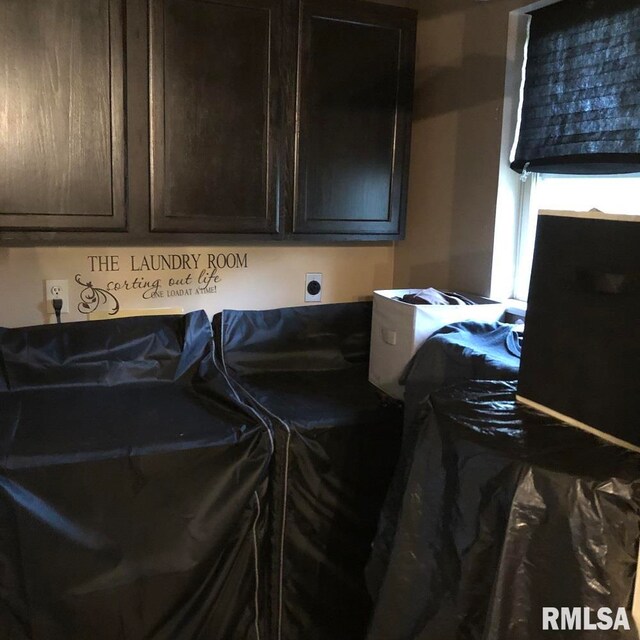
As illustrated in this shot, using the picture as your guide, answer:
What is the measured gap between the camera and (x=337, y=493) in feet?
5.91

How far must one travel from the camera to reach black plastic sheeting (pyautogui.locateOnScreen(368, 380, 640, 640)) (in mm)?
1026

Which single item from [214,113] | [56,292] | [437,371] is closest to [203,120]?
[214,113]

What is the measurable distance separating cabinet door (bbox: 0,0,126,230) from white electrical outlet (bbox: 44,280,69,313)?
1.09 feet

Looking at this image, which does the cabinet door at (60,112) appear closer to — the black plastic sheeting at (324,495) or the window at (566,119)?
the black plastic sheeting at (324,495)

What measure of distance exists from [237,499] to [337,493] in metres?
0.30

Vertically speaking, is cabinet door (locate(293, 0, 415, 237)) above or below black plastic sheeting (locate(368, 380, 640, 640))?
above

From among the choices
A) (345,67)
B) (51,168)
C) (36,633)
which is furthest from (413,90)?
A: (36,633)

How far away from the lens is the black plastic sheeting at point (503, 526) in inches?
40.4

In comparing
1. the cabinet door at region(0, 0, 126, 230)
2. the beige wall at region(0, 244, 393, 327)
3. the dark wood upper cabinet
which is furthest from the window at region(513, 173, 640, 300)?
the cabinet door at region(0, 0, 126, 230)

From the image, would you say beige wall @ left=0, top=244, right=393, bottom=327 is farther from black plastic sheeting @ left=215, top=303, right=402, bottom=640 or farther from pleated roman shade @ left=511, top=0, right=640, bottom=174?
pleated roman shade @ left=511, top=0, right=640, bottom=174

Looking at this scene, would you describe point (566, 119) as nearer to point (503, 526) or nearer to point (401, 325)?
point (401, 325)

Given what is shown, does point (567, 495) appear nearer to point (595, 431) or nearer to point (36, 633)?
point (595, 431)

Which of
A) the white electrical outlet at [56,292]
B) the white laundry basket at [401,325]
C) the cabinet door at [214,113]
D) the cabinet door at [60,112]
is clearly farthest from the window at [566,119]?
the white electrical outlet at [56,292]

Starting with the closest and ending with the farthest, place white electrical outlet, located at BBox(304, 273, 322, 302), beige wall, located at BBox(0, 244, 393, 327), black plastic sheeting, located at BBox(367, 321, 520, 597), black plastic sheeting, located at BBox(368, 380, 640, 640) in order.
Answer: black plastic sheeting, located at BBox(368, 380, 640, 640), black plastic sheeting, located at BBox(367, 321, 520, 597), beige wall, located at BBox(0, 244, 393, 327), white electrical outlet, located at BBox(304, 273, 322, 302)
